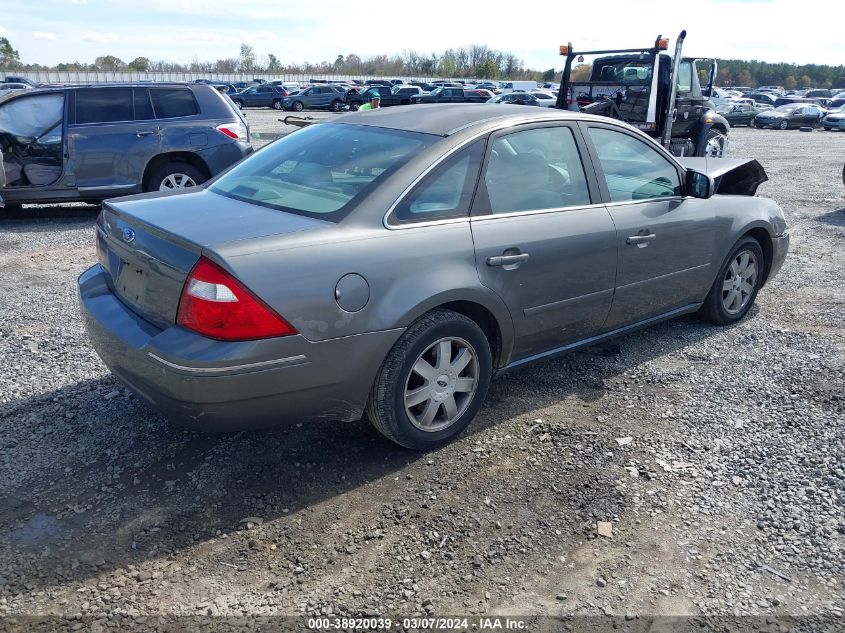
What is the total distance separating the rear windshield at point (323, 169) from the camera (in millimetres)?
3496

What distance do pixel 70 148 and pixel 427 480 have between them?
23.5ft

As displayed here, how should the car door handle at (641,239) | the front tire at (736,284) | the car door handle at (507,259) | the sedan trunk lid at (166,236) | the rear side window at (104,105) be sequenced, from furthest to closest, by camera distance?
1. the rear side window at (104,105)
2. the front tire at (736,284)
3. the car door handle at (641,239)
4. the car door handle at (507,259)
5. the sedan trunk lid at (166,236)

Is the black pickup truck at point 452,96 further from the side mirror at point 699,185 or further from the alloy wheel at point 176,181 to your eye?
the side mirror at point 699,185

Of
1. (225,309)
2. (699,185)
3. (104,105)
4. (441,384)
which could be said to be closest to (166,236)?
(225,309)

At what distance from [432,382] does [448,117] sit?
149cm

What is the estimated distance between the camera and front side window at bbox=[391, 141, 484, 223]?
11.3ft

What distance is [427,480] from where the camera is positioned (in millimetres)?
3434

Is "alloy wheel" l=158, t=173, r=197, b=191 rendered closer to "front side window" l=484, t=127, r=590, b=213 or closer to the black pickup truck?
"front side window" l=484, t=127, r=590, b=213

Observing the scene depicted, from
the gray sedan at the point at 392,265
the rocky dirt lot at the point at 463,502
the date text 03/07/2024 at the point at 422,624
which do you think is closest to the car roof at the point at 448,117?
the gray sedan at the point at 392,265

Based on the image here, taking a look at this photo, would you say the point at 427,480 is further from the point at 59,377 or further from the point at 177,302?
the point at 59,377

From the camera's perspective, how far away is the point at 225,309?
2.93m

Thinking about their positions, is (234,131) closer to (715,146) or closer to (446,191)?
(446,191)

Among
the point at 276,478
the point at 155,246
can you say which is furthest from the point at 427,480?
the point at 155,246

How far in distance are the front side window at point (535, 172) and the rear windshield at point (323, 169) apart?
0.40m
